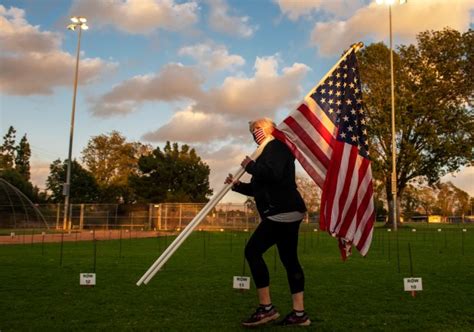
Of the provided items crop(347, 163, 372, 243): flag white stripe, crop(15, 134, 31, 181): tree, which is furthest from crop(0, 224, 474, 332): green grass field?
crop(15, 134, 31, 181): tree

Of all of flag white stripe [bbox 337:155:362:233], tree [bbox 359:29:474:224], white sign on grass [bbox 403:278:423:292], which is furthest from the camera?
tree [bbox 359:29:474:224]

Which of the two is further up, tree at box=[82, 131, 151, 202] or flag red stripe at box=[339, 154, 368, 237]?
tree at box=[82, 131, 151, 202]

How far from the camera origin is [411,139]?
40469mm

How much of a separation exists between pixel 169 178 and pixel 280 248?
56.1 m

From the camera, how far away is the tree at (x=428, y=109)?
3912 centimetres

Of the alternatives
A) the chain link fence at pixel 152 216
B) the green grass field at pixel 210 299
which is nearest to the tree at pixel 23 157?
the chain link fence at pixel 152 216

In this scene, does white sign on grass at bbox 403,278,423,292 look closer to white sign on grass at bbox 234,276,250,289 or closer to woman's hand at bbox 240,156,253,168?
white sign on grass at bbox 234,276,250,289

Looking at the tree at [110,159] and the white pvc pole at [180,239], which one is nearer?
the white pvc pole at [180,239]

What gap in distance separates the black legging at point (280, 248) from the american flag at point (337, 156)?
0.66 meters

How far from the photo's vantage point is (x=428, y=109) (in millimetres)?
39562

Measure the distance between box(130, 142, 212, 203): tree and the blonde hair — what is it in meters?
53.7

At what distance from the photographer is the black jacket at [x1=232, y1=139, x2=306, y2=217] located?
500 cm

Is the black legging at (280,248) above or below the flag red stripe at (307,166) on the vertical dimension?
below

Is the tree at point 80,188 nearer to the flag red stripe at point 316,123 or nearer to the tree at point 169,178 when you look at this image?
the tree at point 169,178
